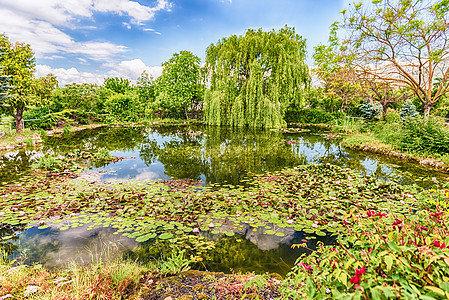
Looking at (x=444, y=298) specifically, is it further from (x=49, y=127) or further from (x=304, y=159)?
(x=49, y=127)

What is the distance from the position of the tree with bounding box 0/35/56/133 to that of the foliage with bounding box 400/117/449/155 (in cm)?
1768

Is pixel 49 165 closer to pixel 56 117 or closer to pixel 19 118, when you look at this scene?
pixel 19 118

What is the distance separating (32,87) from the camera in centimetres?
1253

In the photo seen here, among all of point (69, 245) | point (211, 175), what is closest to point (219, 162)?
point (211, 175)

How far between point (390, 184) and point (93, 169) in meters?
7.79

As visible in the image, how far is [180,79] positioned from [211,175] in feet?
62.7

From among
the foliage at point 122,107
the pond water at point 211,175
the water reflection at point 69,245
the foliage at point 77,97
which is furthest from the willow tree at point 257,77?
the water reflection at point 69,245

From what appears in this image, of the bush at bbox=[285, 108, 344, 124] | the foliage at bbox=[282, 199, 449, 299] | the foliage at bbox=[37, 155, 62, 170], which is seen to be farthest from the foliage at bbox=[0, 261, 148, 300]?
the bush at bbox=[285, 108, 344, 124]

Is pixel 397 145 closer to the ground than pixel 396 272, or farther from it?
closer to the ground

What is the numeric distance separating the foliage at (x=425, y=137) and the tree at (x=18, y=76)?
17.7m

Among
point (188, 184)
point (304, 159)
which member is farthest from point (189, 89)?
point (188, 184)

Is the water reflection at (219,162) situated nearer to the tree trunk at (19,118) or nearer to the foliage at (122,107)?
the tree trunk at (19,118)

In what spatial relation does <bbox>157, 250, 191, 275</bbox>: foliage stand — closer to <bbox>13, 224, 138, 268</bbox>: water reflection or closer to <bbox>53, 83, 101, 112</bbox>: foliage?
<bbox>13, 224, 138, 268</bbox>: water reflection

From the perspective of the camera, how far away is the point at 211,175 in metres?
5.77
